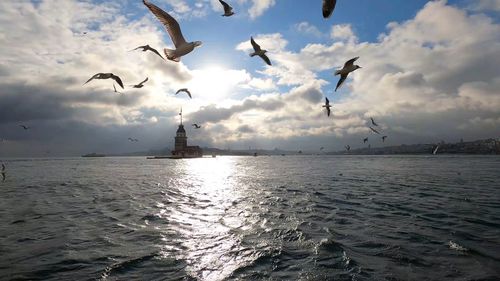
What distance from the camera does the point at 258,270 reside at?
32.2 ft

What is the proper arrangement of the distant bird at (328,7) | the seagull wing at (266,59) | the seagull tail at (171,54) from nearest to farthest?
the distant bird at (328,7)
the seagull tail at (171,54)
the seagull wing at (266,59)

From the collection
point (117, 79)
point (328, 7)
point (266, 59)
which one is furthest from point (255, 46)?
point (328, 7)

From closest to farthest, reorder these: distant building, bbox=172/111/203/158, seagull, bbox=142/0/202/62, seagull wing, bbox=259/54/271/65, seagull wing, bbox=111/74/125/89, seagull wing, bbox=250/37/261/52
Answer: seagull, bbox=142/0/202/62
seagull wing, bbox=111/74/125/89
seagull wing, bbox=250/37/261/52
seagull wing, bbox=259/54/271/65
distant building, bbox=172/111/203/158

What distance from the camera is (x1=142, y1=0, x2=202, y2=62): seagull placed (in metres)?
10.3

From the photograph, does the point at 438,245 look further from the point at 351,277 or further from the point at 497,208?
the point at 497,208

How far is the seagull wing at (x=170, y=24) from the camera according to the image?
10127 mm

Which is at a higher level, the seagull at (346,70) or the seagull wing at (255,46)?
the seagull wing at (255,46)

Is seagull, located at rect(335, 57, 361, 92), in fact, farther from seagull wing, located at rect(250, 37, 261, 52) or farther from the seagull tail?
the seagull tail

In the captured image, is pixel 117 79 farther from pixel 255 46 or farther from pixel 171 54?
pixel 255 46

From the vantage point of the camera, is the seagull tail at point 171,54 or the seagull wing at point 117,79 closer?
the seagull tail at point 171,54

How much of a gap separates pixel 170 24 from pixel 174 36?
0.57m

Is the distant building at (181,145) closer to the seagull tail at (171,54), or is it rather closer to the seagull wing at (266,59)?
the seagull wing at (266,59)

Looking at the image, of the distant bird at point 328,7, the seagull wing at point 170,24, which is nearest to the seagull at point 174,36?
the seagull wing at point 170,24

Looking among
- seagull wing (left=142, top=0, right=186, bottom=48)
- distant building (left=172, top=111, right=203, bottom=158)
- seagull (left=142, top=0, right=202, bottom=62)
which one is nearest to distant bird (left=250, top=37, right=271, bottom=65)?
seagull (left=142, top=0, right=202, bottom=62)
